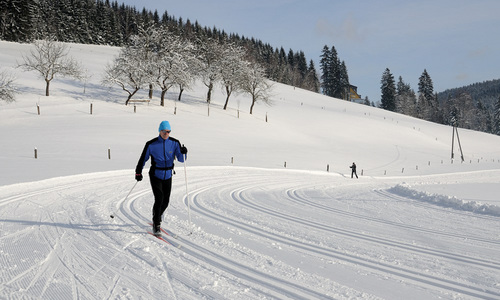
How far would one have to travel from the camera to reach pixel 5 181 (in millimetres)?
11258

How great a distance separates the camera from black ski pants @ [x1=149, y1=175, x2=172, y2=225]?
5980 mm

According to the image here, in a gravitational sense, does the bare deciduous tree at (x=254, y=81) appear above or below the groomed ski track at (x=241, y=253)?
above

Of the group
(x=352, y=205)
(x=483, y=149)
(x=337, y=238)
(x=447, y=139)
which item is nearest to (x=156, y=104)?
(x=352, y=205)

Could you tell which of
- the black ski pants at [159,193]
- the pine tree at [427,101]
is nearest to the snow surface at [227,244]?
the black ski pants at [159,193]

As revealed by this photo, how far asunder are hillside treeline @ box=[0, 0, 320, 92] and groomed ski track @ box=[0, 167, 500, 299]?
146ft

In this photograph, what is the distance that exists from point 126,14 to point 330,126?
99.7 m

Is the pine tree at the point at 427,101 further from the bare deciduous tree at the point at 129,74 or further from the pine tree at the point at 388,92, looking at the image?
the bare deciduous tree at the point at 129,74

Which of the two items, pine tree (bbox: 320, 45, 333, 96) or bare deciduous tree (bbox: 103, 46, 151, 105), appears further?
pine tree (bbox: 320, 45, 333, 96)

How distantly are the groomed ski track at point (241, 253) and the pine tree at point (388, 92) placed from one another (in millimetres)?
114925

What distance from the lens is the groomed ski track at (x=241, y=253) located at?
3.85 meters

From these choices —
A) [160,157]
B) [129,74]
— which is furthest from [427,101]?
[160,157]

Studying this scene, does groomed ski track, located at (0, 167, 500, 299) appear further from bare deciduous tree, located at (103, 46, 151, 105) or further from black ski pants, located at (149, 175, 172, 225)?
bare deciduous tree, located at (103, 46, 151, 105)

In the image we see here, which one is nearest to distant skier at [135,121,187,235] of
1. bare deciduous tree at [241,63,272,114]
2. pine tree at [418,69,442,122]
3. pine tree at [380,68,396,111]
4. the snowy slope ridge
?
the snowy slope ridge

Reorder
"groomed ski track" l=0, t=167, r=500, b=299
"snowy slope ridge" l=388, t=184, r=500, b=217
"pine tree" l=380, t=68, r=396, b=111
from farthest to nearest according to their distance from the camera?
"pine tree" l=380, t=68, r=396, b=111, "snowy slope ridge" l=388, t=184, r=500, b=217, "groomed ski track" l=0, t=167, r=500, b=299
